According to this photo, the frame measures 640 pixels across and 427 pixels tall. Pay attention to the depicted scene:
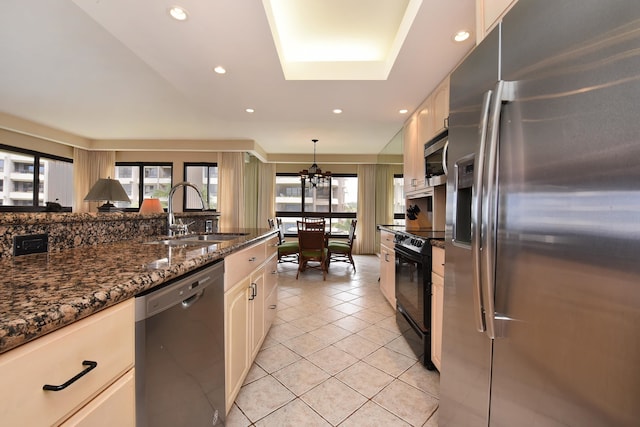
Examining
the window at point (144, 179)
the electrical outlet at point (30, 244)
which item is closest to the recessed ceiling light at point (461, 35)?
the electrical outlet at point (30, 244)

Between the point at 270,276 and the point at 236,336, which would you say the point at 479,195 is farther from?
the point at 270,276

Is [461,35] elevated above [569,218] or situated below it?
above

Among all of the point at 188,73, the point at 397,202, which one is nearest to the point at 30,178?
the point at 188,73

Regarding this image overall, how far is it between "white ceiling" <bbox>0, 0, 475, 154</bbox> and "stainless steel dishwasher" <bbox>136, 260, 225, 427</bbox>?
1.85m

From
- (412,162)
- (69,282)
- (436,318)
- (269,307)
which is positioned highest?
(412,162)

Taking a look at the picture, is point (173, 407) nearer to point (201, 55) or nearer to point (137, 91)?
point (201, 55)

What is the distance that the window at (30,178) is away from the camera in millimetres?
4879

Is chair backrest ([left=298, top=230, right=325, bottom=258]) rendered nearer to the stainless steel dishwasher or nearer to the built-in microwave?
the built-in microwave

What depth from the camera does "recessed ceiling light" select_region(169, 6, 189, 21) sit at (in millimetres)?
1719

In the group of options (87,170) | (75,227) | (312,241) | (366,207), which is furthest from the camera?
(366,207)

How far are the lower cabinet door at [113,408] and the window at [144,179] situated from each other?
6.39 metres

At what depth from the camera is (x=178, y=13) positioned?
1.76 m

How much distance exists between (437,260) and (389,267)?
125cm

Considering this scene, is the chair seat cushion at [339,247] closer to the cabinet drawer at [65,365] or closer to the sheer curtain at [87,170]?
the cabinet drawer at [65,365]
